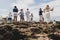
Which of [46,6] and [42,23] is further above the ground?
[46,6]

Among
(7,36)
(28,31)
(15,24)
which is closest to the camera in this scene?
(7,36)

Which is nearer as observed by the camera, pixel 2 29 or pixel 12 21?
pixel 2 29

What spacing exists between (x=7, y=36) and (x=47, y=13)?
8088mm

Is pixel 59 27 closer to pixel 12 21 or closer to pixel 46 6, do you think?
pixel 46 6

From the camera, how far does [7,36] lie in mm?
35344

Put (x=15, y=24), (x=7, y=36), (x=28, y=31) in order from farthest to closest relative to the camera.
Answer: (x=15, y=24)
(x=28, y=31)
(x=7, y=36)

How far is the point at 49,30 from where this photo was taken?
127 feet

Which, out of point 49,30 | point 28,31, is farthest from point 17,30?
point 49,30

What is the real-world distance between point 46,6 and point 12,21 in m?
6.31

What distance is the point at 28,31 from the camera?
126 feet

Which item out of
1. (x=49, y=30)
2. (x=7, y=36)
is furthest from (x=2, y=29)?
(x=49, y=30)

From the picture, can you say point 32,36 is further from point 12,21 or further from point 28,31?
point 12,21

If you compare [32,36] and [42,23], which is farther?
[42,23]

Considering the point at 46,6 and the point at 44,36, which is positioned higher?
the point at 46,6
